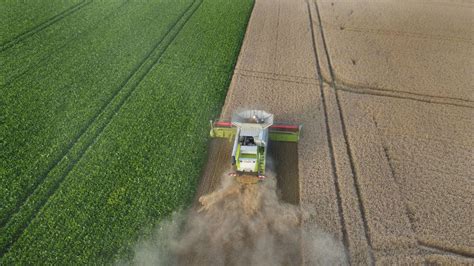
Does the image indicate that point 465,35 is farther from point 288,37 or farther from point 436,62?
point 288,37

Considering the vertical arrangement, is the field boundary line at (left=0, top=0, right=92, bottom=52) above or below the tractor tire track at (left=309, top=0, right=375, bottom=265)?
above

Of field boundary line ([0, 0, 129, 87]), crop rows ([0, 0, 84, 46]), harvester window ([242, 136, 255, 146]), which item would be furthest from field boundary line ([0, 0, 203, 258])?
crop rows ([0, 0, 84, 46])

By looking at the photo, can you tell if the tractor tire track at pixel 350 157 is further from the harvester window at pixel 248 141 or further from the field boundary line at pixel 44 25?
the field boundary line at pixel 44 25

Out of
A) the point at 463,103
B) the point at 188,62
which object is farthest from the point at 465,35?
the point at 188,62

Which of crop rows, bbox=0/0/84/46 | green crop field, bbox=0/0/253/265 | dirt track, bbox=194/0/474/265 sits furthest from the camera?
crop rows, bbox=0/0/84/46

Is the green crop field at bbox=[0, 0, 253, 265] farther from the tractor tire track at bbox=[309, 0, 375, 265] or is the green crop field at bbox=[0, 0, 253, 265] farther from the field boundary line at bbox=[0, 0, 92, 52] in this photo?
the tractor tire track at bbox=[309, 0, 375, 265]
